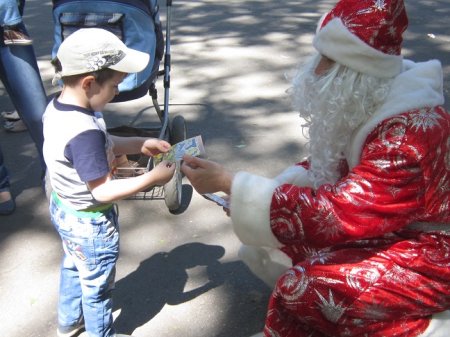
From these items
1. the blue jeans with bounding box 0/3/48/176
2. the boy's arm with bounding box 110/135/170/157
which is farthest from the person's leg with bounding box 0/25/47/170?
the boy's arm with bounding box 110/135/170/157

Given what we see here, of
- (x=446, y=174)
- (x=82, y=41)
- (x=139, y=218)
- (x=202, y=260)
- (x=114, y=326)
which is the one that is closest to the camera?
(x=446, y=174)

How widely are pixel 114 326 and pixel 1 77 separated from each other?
1.74m

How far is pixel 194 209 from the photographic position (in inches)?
138

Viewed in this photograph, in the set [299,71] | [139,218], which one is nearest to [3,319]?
[139,218]

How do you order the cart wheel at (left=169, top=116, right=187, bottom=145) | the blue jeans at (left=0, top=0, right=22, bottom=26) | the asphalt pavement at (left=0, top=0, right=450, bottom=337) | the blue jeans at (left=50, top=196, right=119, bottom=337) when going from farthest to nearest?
1. the cart wheel at (left=169, top=116, right=187, bottom=145)
2. the blue jeans at (left=0, top=0, right=22, bottom=26)
3. the asphalt pavement at (left=0, top=0, right=450, bottom=337)
4. the blue jeans at (left=50, top=196, right=119, bottom=337)

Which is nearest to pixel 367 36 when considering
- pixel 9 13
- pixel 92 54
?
pixel 92 54

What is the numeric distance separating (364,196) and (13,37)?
2427 mm

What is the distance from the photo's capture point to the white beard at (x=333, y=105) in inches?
75.3

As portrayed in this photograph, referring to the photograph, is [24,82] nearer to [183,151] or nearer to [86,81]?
[86,81]

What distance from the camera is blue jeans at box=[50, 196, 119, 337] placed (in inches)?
85.2

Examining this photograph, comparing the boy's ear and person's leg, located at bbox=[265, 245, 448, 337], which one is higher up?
the boy's ear

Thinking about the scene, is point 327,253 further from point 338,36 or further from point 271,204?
point 338,36

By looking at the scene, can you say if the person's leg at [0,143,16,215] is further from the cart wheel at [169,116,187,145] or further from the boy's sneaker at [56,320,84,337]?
the boy's sneaker at [56,320,84,337]

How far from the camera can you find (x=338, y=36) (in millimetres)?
1883
